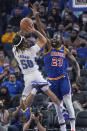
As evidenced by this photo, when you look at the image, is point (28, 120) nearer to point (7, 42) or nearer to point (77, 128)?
point (77, 128)

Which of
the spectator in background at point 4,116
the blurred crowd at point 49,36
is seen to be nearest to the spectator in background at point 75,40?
the blurred crowd at point 49,36

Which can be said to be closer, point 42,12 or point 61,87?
point 61,87

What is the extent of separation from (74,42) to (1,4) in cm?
574

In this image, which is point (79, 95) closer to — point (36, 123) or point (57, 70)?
point (36, 123)

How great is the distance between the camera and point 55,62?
32.9 ft

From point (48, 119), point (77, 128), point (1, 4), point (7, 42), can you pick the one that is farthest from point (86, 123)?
point (1, 4)

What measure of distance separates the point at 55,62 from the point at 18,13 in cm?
832

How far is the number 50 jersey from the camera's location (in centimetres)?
1003

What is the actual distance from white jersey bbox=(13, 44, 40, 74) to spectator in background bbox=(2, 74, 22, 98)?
4835 mm

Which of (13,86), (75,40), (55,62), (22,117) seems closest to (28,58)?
(55,62)

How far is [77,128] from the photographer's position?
469 inches

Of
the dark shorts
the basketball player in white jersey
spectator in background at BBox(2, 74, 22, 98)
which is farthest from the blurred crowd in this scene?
the basketball player in white jersey

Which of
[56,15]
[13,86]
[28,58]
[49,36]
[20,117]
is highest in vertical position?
[28,58]

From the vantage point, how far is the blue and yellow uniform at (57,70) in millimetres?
10031
